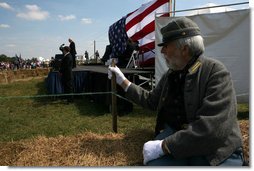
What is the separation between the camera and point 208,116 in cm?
185

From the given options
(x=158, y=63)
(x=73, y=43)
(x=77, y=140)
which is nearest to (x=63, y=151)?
(x=77, y=140)

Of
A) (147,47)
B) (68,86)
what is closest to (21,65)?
(68,86)

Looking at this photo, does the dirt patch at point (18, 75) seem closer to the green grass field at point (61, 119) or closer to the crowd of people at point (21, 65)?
the crowd of people at point (21, 65)

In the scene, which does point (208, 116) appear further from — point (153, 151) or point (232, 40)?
point (232, 40)

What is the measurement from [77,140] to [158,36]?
380 cm

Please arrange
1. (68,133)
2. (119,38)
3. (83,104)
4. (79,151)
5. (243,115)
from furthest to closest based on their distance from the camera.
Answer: (119,38) → (83,104) → (243,115) → (68,133) → (79,151)

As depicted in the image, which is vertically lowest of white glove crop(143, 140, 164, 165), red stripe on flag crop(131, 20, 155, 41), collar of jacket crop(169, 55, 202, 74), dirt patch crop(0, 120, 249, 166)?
dirt patch crop(0, 120, 249, 166)

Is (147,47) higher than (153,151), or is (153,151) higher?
(147,47)

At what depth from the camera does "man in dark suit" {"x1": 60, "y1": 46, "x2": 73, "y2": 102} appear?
8.84m

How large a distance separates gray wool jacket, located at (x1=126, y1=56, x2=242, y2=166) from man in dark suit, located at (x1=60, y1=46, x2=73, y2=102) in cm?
715

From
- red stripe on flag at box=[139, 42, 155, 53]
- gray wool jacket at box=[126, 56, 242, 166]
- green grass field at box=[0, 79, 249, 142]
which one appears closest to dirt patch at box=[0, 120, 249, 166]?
gray wool jacket at box=[126, 56, 242, 166]

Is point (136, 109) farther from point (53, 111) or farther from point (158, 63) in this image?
point (53, 111)

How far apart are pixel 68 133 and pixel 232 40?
3709 mm

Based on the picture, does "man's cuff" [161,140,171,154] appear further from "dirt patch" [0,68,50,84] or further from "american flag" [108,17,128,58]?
"dirt patch" [0,68,50,84]
